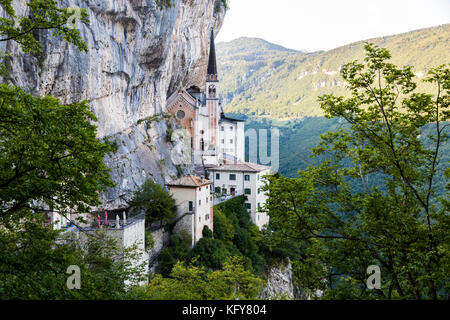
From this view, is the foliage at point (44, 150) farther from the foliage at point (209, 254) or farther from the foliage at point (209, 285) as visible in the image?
the foliage at point (209, 254)

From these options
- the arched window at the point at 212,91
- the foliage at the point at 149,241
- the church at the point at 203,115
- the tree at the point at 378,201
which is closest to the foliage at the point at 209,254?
the foliage at the point at 149,241

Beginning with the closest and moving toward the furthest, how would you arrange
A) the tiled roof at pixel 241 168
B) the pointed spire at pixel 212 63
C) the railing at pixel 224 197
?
the railing at pixel 224 197, the tiled roof at pixel 241 168, the pointed spire at pixel 212 63

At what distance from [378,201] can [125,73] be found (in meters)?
26.0

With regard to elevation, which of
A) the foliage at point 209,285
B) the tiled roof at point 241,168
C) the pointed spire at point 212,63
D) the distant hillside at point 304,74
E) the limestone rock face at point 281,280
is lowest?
the limestone rock face at point 281,280

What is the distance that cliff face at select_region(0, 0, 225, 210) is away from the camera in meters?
23.2

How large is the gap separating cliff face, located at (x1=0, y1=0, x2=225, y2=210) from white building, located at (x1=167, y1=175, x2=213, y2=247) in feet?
12.2

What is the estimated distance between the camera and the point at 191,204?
101ft

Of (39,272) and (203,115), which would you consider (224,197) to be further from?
(39,272)

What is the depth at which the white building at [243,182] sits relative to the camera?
42125 millimetres

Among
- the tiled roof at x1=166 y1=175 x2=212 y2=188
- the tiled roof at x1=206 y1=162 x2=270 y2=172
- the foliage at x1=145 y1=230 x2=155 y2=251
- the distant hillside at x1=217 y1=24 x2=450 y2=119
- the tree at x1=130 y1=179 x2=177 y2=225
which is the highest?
the distant hillside at x1=217 y1=24 x2=450 y2=119

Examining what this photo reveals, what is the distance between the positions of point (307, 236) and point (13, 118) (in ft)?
26.5

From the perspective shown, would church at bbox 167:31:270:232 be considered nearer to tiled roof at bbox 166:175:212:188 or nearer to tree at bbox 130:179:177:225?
tiled roof at bbox 166:175:212:188

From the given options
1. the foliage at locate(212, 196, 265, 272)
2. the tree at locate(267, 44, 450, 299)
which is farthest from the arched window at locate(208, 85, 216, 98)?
the tree at locate(267, 44, 450, 299)

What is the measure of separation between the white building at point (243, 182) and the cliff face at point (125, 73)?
17.7 ft
